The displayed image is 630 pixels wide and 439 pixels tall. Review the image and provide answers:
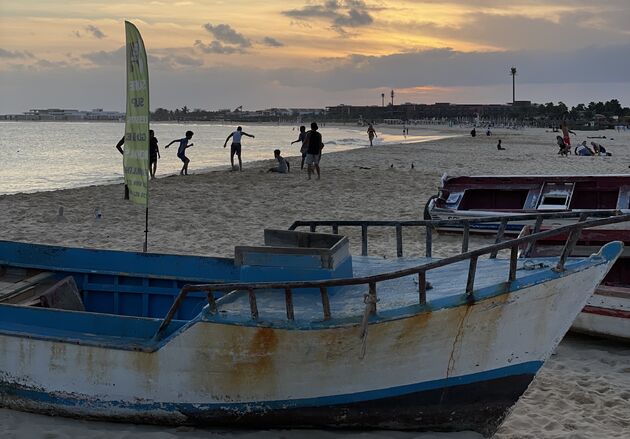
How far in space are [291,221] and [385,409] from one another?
9.20 metres

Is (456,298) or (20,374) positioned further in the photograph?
(20,374)

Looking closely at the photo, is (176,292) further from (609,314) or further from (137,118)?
(609,314)

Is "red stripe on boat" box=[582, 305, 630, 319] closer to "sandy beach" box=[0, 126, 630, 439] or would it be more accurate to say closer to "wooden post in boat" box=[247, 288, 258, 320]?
"sandy beach" box=[0, 126, 630, 439]

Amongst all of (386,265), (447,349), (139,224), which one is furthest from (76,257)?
(139,224)

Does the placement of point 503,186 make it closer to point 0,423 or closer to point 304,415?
point 304,415

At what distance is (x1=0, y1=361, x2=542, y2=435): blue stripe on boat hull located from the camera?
4.78 meters

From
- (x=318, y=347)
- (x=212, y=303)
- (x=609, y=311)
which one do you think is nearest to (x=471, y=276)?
(x=318, y=347)

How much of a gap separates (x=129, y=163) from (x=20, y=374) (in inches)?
118

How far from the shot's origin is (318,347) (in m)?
4.69

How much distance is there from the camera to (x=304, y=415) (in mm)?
4930

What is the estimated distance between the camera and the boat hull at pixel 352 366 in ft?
15.1

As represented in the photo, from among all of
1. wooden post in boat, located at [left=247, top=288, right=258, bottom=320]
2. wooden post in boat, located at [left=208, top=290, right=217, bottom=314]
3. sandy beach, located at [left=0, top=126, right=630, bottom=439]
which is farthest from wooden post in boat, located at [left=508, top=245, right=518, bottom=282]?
wooden post in boat, located at [left=208, top=290, right=217, bottom=314]

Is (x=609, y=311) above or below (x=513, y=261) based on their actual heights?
below

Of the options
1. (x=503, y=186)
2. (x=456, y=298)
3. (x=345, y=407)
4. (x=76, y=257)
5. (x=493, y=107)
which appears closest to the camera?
(x=456, y=298)
